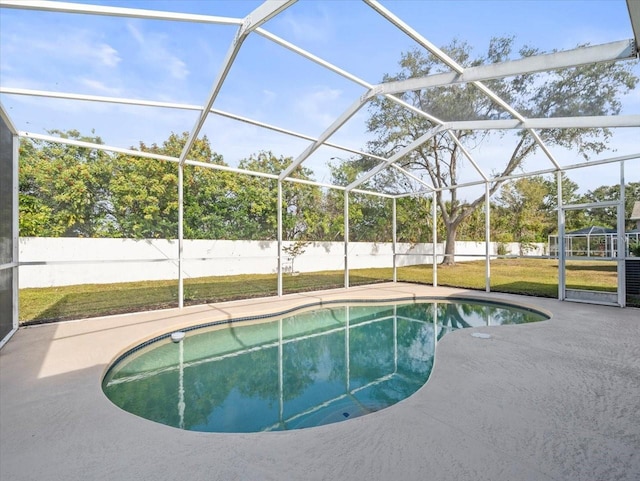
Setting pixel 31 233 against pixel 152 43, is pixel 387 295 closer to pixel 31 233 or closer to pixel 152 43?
pixel 152 43

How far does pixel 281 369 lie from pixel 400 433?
2379 mm

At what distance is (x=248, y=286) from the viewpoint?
9336mm

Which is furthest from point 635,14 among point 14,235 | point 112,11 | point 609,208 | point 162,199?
point 162,199

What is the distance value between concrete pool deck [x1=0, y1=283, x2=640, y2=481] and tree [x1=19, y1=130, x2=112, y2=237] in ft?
18.3

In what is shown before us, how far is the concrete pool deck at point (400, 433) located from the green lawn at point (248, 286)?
3.04 metres

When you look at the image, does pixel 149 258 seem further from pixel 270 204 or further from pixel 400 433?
pixel 400 433

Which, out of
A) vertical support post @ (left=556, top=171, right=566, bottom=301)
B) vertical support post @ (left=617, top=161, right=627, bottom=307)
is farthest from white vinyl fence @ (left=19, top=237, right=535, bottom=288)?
vertical support post @ (left=617, top=161, right=627, bottom=307)

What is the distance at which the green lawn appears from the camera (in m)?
6.54

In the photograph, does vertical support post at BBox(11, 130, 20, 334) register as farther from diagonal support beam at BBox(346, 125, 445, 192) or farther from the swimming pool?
diagonal support beam at BBox(346, 125, 445, 192)

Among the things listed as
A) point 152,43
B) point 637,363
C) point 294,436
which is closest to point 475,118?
point 637,363

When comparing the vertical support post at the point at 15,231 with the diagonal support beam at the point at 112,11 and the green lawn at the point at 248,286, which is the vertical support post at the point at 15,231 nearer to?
the green lawn at the point at 248,286

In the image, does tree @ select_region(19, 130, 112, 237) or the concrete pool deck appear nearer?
the concrete pool deck

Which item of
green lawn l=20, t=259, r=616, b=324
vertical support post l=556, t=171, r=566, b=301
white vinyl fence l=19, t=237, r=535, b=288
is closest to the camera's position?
green lawn l=20, t=259, r=616, b=324

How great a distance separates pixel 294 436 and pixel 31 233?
9416mm
